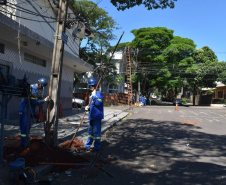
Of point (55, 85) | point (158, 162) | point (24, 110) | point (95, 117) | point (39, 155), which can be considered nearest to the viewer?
point (39, 155)

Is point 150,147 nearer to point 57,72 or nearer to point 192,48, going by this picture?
point 57,72

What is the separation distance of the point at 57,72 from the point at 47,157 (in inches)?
85.7

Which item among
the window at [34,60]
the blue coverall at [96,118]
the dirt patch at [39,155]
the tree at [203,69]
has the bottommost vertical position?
the dirt patch at [39,155]

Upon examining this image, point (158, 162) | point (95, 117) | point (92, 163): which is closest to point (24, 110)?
point (95, 117)

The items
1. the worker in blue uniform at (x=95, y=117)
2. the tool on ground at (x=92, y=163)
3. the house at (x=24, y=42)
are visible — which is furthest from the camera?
the house at (x=24, y=42)

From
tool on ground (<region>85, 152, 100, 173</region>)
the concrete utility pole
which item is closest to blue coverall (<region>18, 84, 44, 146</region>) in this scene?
the concrete utility pole

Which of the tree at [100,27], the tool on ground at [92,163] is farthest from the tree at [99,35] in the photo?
the tool on ground at [92,163]

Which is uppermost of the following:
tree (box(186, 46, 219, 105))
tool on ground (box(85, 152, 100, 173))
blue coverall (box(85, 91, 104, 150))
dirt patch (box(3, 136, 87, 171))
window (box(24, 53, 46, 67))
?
tree (box(186, 46, 219, 105))

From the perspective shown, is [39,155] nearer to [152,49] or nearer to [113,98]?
[113,98]

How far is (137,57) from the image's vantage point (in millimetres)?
36312

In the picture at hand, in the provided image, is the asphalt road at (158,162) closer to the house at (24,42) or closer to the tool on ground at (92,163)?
the tool on ground at (92,163)

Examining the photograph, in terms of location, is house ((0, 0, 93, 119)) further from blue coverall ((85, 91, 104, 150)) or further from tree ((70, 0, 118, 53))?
tree ((70, 0, 118, 53))

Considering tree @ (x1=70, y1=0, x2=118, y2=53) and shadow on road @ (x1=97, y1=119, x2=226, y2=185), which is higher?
tree @ (x1=70, y1=0, x2=118, y2=53)

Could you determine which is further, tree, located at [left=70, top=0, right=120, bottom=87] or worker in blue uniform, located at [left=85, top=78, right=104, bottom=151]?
tree, located at [left=70, top=0, right=120, bottom=87]
